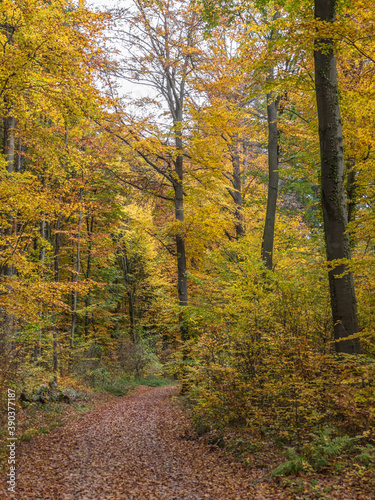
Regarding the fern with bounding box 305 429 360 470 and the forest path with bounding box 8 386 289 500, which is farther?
the forest path with bounding box 8 386 289 500

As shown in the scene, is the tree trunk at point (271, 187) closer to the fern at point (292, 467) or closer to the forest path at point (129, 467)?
the forest path at point (129, 467)

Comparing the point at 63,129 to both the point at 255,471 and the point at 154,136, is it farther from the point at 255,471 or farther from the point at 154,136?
the point at 255,471

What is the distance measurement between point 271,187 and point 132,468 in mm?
8288

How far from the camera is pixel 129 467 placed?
5.88 m

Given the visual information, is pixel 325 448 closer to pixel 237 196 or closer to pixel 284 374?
pixel 284 374

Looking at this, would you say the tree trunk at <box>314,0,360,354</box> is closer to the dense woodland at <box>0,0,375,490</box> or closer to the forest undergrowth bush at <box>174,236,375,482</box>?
the dense woodland at <box>0,0,375,490</box>

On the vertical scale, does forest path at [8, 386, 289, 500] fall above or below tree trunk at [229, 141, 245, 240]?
below

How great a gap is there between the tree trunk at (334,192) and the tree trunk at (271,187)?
4.26 m

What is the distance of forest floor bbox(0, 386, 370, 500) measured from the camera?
15.5 ft

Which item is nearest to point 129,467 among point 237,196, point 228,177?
point 237,196

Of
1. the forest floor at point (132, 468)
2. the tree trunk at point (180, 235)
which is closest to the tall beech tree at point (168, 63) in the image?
the tree trunk at point (180, 235)

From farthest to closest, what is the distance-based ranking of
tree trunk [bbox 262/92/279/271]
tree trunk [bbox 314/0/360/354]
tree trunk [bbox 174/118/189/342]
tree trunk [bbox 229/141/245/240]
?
tree trunk [bbox 229/141/245/240] → tree trunk [bbox 174/118/189/342] → tree trunk [bbox 262/92/279/271] → tree trunk [bbox 314/0/360/354]

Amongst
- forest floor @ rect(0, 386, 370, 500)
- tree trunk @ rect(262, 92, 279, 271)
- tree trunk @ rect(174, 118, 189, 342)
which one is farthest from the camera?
tree trunk @ rect(174, 118, 189, 342)

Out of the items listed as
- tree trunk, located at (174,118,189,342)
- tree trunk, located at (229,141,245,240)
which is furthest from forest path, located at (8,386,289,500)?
tree trunk, located at (229,141,245,240)
